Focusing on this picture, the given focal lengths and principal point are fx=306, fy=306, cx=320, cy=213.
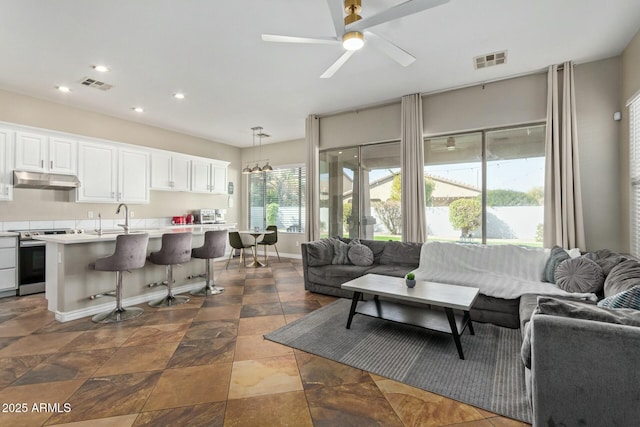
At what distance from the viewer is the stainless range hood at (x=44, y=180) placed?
4.43 metres

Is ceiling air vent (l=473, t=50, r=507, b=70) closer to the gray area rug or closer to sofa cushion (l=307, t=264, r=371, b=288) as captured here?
sofa cushion (l=307, t=264, r=371, b=288)

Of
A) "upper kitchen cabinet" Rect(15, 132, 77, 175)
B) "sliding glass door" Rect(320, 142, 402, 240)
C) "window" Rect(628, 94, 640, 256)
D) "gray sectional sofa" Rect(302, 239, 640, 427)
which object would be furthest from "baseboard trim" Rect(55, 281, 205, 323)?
"window" Rect(628, 94, 640, 256)

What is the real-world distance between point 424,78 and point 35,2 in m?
4.39

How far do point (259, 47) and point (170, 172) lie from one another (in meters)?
4.05

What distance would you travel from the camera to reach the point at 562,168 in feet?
12.9

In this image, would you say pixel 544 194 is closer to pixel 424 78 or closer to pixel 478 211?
pixel 478 211

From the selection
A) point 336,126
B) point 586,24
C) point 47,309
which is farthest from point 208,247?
point 586,24

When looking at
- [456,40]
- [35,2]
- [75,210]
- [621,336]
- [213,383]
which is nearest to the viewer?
[621,336]

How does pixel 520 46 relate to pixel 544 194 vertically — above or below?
above

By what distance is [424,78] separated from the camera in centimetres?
441

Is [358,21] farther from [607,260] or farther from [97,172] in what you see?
[97,172]

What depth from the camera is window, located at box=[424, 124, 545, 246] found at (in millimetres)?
4348

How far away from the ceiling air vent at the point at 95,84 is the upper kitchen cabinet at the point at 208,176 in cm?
256

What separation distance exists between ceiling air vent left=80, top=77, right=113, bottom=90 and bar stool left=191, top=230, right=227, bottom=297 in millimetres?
2663
